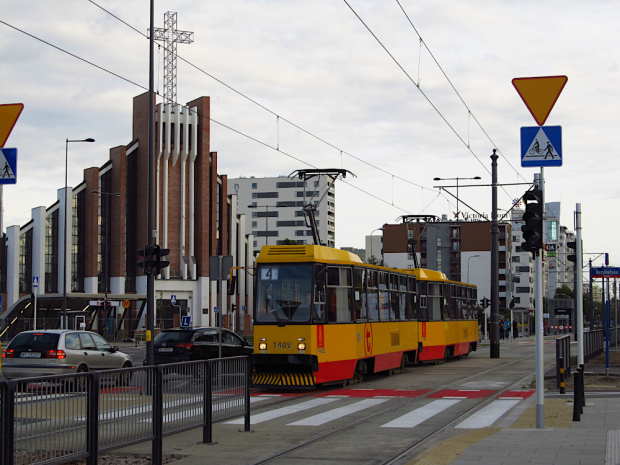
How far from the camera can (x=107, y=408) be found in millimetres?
8875

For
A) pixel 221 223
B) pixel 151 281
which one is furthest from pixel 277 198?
pixel 151 281

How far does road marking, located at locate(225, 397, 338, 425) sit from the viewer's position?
14.2 m

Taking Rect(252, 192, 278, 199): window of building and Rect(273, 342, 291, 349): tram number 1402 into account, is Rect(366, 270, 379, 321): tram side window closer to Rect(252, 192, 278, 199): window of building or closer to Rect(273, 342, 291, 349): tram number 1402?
Rect(273, 342, 291, 349): tram number 1402

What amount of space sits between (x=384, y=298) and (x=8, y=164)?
48.1 feet

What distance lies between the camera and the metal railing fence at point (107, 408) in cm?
738

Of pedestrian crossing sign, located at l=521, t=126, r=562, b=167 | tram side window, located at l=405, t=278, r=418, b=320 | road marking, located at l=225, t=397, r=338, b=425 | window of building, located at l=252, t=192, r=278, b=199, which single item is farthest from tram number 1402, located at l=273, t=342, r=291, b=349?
window of building, located at l=252, t=192, r=278, b=199

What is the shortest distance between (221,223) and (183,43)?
17.5m

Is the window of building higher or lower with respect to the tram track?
higher

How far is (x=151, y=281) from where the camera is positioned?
2192 centimetres

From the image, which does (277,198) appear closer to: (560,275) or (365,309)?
(560,275)

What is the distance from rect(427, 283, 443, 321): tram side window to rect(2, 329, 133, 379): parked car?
13096 millimetres

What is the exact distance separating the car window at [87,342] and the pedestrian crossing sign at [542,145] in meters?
12.7

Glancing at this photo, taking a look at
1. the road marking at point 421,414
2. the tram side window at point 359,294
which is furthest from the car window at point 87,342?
the road marking at point 421,414

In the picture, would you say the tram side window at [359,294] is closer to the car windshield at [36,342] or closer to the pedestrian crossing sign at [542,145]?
the car windshield at [36,342]
